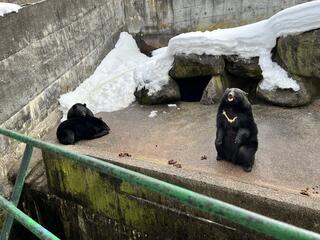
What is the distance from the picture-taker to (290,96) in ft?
21.8

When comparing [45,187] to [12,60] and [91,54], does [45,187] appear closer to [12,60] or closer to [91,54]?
[12,60]

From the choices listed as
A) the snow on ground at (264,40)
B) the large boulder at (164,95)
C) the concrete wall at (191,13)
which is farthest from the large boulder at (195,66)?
the concrete wall at (191,13)

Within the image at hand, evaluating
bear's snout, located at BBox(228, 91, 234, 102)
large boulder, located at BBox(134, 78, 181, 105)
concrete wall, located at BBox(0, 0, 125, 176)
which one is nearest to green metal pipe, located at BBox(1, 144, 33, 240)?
bear's snout, located at BBox(228, 91, 234, 102)

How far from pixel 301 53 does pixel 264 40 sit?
2.42 ft

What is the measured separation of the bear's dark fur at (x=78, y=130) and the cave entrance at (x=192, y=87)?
6.47ft

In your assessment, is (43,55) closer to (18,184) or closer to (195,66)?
(195,66)

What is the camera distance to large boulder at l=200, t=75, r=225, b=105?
7.21 m

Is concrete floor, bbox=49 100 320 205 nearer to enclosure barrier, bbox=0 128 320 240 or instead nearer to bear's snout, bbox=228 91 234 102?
bear's snout, bbox=228 91 234 102

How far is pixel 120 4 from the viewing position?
34.9 feet

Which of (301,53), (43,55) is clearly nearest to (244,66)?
(301,53)

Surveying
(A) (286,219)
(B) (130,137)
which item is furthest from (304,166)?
(B) (130,137)

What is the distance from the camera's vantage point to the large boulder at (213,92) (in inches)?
284

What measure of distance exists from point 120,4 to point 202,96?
462 centimetres

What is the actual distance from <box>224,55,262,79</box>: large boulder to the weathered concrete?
0.71 m
